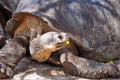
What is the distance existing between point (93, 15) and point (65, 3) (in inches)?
14.8

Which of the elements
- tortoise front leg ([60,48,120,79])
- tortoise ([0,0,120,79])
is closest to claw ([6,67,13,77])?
tortoise ([0,0,120,79])

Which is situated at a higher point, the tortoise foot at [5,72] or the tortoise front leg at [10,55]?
the tortoise front leg at [10,55]

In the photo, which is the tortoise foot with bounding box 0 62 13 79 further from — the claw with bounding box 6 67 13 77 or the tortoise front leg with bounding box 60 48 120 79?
the tortoise front leg with bounding box 60 48 120 79

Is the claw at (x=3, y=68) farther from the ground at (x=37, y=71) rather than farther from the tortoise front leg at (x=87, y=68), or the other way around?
the tortoise front leg at (x=87, y=68)

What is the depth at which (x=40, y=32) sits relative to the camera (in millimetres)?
2842

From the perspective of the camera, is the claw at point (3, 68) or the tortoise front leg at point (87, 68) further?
the tortoise front leg at point (87, 68)

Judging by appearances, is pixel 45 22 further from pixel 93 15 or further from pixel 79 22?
pixel 93 15

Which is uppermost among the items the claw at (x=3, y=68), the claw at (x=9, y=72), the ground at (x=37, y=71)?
the claw at (x=3, y=68)

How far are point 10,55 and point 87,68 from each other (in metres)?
0.75

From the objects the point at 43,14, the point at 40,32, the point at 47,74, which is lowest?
the point at 47,74

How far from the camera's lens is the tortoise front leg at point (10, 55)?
2428 mm

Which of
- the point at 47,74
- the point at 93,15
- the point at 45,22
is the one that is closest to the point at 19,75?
the point at 47,74

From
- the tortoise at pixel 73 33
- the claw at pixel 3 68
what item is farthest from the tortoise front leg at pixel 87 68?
the claw at pixel 3 68

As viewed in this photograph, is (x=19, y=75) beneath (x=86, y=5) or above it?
beneath
